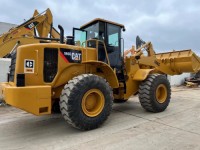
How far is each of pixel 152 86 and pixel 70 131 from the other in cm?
284

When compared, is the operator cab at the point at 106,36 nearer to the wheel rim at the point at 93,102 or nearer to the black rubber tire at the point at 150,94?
the black rubber tire at the point at 150,94

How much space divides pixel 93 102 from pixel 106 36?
206 centimetres

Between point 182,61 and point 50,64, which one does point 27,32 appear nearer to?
point 50,64

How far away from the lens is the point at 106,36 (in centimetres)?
627

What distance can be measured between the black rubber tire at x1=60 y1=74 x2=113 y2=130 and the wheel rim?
0.08 m

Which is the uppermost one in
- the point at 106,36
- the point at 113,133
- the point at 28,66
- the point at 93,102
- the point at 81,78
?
the point at 106,36

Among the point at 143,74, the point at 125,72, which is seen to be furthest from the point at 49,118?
the point at 143,74

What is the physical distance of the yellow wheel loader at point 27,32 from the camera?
9.56 m

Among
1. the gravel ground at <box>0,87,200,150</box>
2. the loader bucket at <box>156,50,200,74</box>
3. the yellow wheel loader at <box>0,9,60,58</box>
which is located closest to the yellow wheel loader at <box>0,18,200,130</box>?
the gravel ground at <box>0,87,200,150</box>

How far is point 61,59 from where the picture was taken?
505 centimetres

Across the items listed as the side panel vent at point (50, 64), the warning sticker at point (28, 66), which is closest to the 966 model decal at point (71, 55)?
the side panel vent at point (50, 64)

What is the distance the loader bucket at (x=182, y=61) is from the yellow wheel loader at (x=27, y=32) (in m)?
4.83

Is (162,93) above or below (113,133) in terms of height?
above

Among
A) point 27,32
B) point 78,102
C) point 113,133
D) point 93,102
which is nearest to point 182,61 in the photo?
point 93,102
